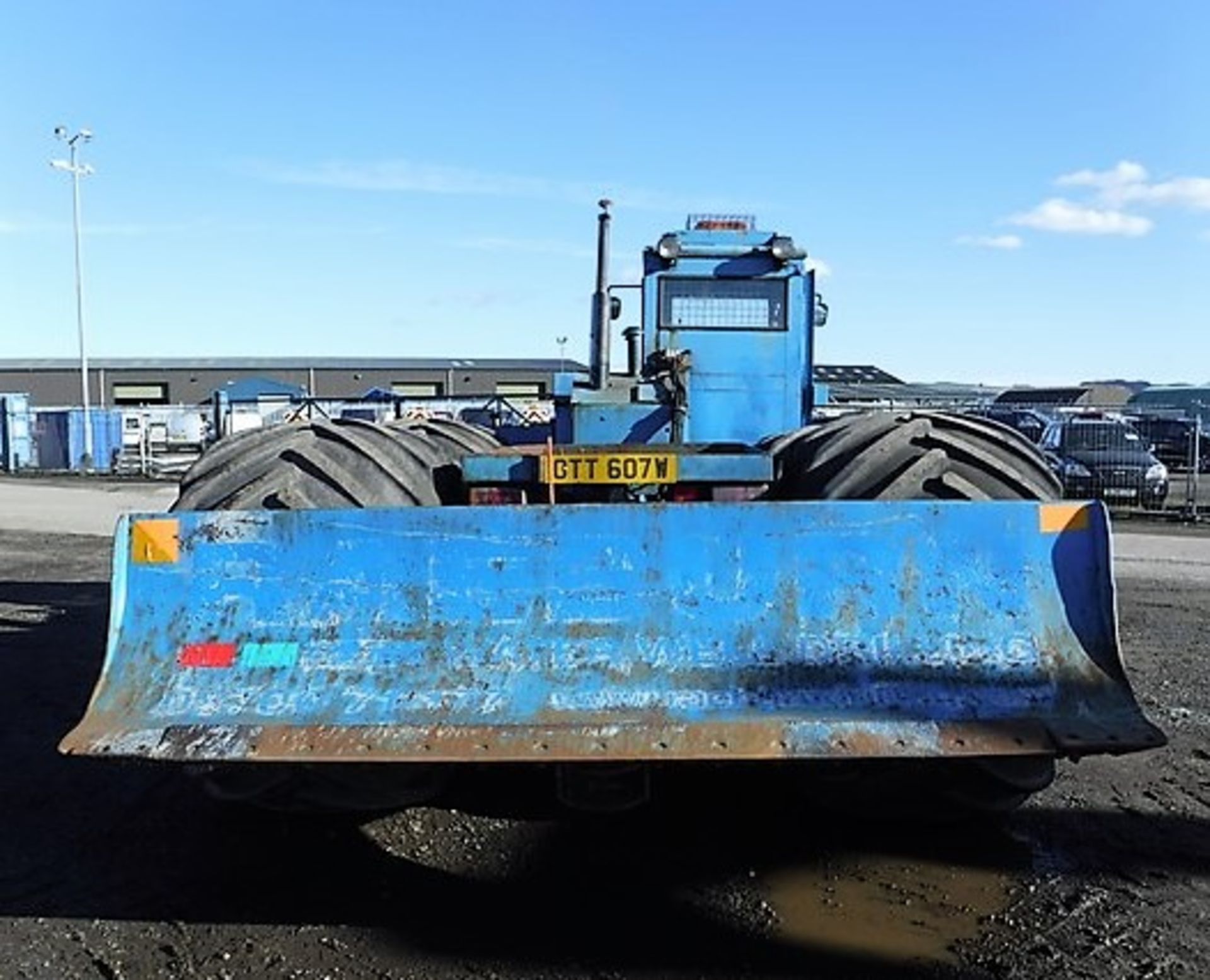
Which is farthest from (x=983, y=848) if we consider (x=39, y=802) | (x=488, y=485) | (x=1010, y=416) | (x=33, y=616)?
(x=1010, y=416)

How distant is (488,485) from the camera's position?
5668mm

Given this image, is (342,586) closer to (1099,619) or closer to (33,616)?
(1099,619)

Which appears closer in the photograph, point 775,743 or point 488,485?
point 775,743

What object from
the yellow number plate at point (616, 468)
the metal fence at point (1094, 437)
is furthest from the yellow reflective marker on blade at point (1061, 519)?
the metal fence at point (1094, 437)

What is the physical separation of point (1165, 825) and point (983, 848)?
894 mm

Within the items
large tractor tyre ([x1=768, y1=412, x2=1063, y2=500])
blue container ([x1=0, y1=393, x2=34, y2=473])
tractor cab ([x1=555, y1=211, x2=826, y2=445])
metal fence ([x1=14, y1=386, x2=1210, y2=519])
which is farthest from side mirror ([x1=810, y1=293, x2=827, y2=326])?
blue container ([x1=0, y1=393, x2=34, y2=473])

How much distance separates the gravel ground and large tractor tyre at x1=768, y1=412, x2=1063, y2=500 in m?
1.34

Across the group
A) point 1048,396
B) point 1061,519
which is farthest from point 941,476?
point 1048,396

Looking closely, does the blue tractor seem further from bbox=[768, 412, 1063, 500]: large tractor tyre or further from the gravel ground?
the gravel ground

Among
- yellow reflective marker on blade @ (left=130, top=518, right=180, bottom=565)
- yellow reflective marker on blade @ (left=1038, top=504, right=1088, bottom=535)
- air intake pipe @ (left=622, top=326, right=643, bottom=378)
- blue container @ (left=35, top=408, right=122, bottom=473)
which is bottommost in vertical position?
blue container @ (left=35, top=408, right=122, bottom=473)

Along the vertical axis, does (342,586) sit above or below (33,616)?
above

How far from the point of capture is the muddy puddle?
3.94 m

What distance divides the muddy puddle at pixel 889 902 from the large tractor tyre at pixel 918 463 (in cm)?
135

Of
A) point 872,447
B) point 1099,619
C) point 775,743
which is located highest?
point 872,447
